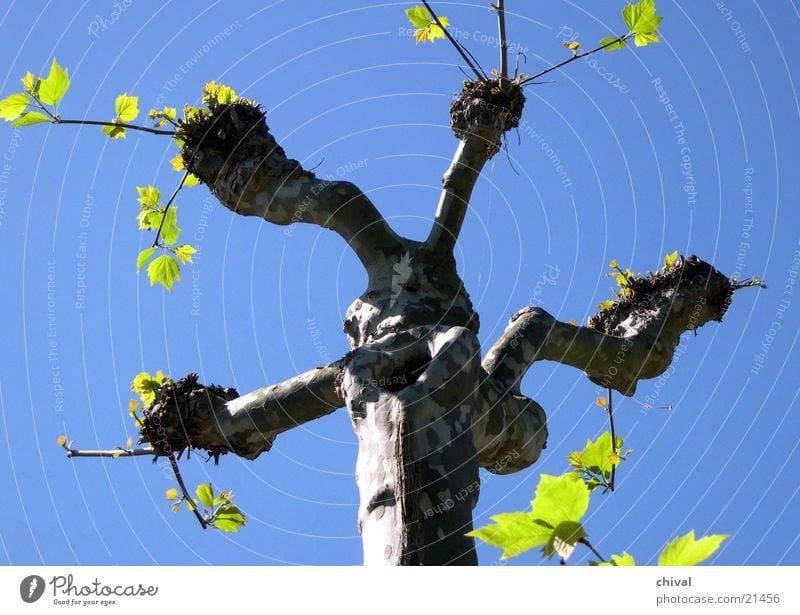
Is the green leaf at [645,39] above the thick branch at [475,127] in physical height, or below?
above

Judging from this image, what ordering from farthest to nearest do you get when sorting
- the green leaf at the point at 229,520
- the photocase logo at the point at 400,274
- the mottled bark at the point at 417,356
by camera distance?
the green leaf at the point at 229,520
the photocase logo at the point at 400,274
the mottled bark at the point at 417,356

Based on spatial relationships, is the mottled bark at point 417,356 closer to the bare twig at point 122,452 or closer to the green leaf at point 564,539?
the bare twig at point 122,452

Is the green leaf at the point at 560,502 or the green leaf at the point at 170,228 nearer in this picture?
the green leaf at the point at 560,502

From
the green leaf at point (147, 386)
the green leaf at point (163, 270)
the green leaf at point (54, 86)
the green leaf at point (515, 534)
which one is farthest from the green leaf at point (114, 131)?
the green leaf at point (515, 534)

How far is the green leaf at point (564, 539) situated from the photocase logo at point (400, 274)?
2.79 m

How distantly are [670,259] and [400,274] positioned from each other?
2.19m

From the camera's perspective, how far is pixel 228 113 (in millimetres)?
5613

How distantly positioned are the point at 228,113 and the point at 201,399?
1718mm

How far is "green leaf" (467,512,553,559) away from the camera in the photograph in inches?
82.4

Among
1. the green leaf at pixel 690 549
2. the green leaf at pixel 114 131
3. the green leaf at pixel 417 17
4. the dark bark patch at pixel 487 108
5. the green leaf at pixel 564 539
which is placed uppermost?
the green leaf at pixel 417 17

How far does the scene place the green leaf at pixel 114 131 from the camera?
237 inches

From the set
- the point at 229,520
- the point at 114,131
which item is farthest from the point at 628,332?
the point at 114,131
